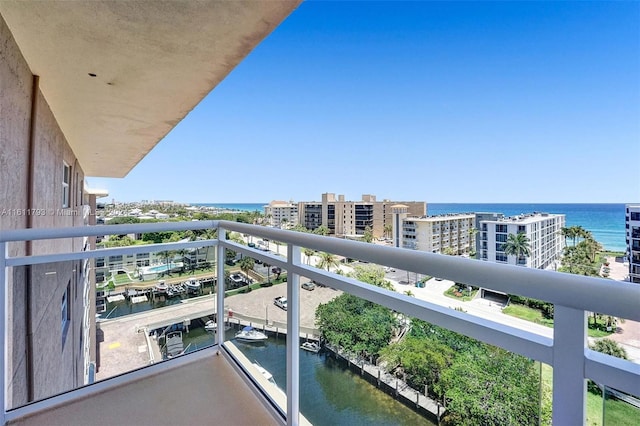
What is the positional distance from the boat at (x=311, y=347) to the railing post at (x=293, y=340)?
4cm

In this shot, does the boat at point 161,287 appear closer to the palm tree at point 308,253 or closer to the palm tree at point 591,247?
the palm tree at point 308,253

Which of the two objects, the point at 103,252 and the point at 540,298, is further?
the point at 103,252

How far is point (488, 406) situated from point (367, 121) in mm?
26569

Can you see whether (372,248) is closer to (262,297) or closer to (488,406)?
(488,406)

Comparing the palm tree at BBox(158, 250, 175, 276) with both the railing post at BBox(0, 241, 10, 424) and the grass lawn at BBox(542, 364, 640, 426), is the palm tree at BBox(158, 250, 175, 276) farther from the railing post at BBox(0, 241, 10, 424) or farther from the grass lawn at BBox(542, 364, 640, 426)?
the grass lawn at BBox(542, 364, 640, 426)

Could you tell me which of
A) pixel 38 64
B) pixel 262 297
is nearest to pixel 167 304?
pixel 262 297

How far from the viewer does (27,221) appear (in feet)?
8.08

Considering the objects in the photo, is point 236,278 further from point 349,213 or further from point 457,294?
point 349,213

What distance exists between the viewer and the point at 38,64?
2482 mm

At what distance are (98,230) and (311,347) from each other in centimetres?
160

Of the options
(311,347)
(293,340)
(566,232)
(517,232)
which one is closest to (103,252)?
(293,340)

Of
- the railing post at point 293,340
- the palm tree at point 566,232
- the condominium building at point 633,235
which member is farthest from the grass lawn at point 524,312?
the palm tree at point 566,232

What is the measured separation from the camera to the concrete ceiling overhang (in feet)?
5.94

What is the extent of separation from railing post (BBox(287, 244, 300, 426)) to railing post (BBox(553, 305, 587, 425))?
1.14m
